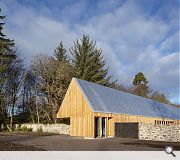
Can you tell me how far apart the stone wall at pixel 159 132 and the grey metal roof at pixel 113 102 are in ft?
13.0

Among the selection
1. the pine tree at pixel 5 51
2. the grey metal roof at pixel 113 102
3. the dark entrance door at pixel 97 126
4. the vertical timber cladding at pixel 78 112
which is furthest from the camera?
the pine tree at pixel 5 51

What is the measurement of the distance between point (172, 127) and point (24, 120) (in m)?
26.5

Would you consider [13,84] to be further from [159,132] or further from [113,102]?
[159,132]

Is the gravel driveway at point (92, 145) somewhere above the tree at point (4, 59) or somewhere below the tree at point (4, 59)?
below

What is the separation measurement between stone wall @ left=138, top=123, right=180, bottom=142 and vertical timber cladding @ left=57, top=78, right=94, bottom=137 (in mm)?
4507

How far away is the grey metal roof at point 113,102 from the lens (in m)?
28.2

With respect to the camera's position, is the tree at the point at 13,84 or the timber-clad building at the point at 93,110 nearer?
the timber-clad building at the point at 93,110

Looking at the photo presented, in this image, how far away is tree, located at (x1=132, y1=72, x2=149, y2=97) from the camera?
73.0m

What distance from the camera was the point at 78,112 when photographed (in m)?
28.2

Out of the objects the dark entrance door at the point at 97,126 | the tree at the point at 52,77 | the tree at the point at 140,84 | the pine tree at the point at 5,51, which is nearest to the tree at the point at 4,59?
the pine tree at the point at 5,51

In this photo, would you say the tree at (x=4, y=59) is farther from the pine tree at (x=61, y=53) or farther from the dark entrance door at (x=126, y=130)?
the dark entrance door at (x=126, y=130)

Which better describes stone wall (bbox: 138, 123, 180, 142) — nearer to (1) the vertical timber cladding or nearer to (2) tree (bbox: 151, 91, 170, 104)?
(1) the vertical timber cladding
